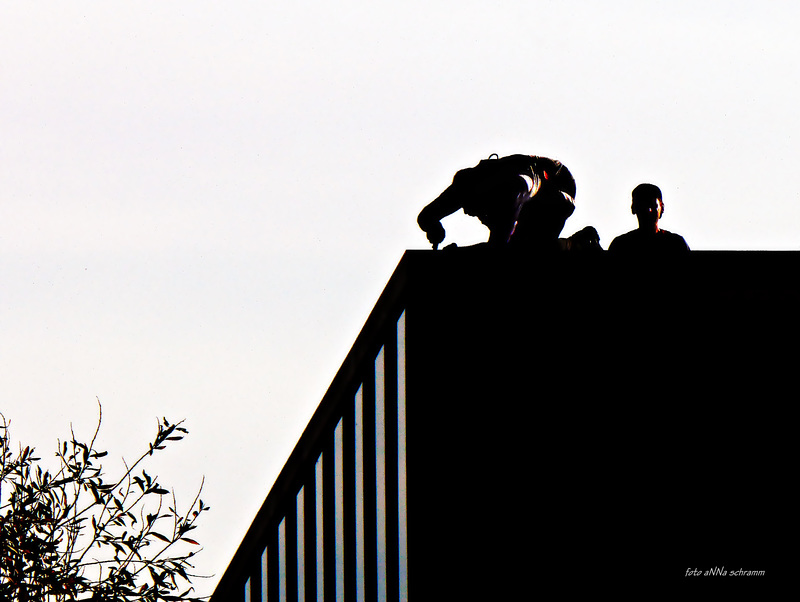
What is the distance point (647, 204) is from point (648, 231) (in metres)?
0.19

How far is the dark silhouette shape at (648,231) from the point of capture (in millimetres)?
4348

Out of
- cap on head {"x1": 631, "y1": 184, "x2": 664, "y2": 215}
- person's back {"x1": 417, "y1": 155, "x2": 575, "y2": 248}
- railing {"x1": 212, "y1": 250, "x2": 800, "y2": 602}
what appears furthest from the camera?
cap on head {"x1": 631, "y1": 184, "x2": 664, "y2": 215}

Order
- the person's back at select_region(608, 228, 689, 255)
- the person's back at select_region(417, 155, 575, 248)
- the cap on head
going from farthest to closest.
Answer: the cap on head < the person's back at select_region(417, 155, 575, 248) < the person's back at select_region(608, 228, 689, 255)

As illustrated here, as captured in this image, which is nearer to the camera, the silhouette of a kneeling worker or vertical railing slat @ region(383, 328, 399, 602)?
vertical railing slat @ region(383, 328, 399, 602)

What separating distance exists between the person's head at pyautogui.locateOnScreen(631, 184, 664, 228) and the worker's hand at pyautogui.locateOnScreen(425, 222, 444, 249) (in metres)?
0.74

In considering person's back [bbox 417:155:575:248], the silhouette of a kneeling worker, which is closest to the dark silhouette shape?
the silhouette of a kneeling worker

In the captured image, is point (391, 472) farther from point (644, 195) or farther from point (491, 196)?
point (644, 195)

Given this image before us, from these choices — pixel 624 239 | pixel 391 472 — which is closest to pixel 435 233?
pixel 624 239

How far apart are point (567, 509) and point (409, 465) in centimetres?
52

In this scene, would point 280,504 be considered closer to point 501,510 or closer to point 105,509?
point 501,510

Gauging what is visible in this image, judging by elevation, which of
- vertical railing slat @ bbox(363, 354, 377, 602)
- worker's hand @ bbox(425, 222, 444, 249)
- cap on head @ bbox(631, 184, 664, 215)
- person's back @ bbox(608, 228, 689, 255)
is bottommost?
vertical railing slat @ bbox(363, 354, 377, 602)

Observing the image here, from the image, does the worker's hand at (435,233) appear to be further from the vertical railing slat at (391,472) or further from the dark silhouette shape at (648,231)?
the vertical railing slat at (391,472)

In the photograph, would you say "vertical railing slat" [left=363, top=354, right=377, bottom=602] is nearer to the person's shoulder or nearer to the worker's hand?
the worker's hand

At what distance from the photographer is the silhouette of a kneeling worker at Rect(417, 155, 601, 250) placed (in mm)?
4520
